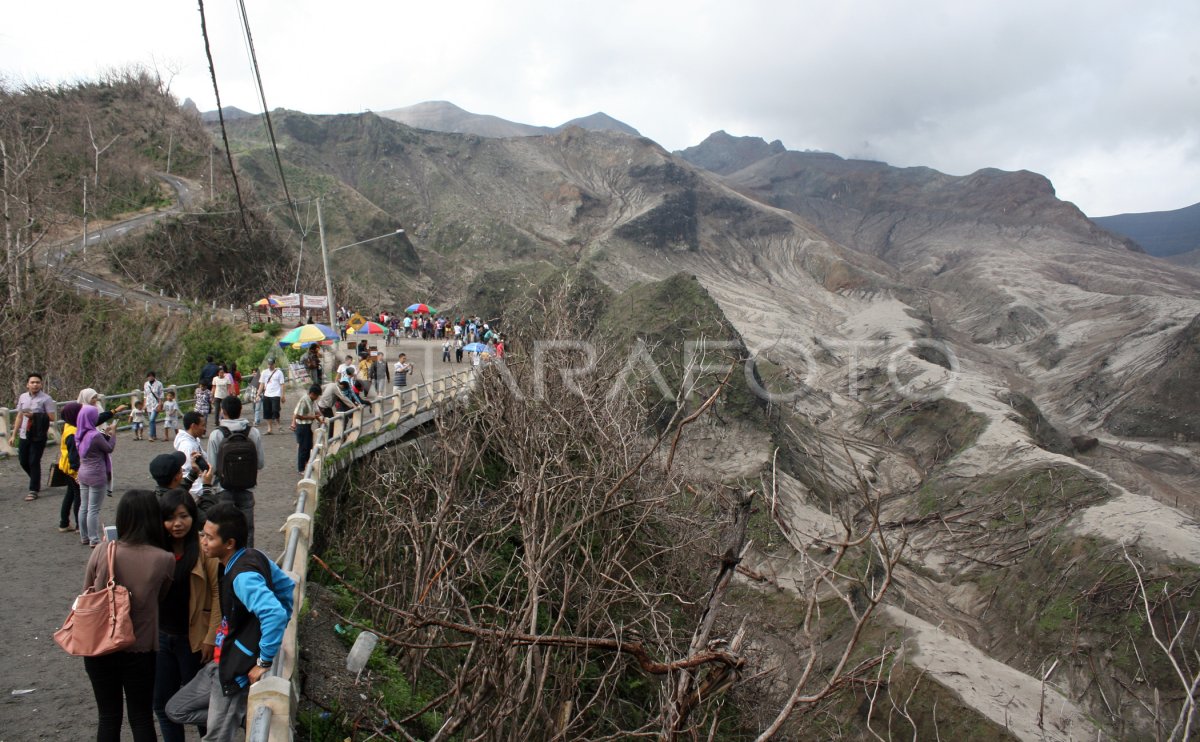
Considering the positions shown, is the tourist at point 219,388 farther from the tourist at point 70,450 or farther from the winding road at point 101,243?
the winding road at point 101,243

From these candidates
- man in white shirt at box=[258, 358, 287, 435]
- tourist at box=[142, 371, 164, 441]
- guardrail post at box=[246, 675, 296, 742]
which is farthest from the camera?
man in white shirt at box=[258, 358, 287, 435]

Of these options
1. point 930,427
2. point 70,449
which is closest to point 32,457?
point 70,449

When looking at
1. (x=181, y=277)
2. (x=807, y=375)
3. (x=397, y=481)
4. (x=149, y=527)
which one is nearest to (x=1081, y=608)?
(x=397, y=481)

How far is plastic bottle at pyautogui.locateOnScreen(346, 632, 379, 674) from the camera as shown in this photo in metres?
5.79

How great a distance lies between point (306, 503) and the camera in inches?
283

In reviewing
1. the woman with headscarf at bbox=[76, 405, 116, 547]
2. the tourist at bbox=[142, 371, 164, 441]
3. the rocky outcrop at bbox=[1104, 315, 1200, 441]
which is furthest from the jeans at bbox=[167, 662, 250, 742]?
the rocky outcrop at bbox=[1104, 315, 1200, 441]

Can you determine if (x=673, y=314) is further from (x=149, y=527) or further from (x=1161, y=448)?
(x=1161, y=448)

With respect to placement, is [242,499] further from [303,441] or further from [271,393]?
[271,393]

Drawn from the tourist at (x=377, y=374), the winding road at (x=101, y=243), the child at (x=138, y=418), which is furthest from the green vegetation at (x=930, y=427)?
the winding road at (x=101, y=243)

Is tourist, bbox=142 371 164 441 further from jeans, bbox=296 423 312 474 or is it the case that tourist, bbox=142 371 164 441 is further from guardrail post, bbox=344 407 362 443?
jeans, bbox=296 423 312 474

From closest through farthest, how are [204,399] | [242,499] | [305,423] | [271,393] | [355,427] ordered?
1. [242,499]
2. [305,423]
3. [355,427]
4. [204,399]
5. [271,393]

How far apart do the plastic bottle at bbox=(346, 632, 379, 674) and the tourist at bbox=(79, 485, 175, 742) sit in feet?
6.28

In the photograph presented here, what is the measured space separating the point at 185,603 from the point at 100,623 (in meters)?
0.43

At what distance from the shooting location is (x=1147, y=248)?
12175cm
